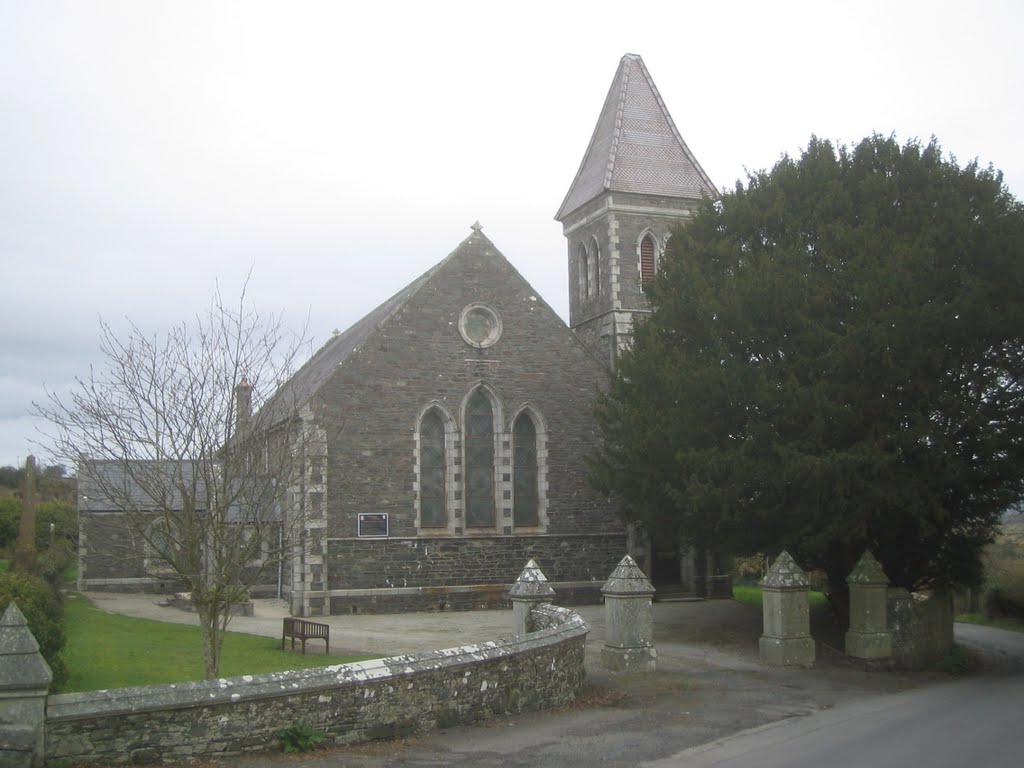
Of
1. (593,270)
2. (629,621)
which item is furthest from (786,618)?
(593,270)

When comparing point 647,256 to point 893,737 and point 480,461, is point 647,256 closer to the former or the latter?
point 480,461

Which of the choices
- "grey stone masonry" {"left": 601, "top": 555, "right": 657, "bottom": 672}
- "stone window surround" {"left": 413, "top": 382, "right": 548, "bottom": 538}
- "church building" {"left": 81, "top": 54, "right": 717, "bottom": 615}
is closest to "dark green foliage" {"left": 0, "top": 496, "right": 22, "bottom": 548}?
"church building" {"left": 81, "top": 54, "right": 717, "bottom": 615}

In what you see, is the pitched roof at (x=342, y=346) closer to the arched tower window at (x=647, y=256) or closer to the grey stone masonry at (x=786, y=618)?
→ the arched tower window at (x=647, y=256)

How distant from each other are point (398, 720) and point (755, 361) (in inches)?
447

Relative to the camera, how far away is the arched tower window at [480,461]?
25.5 metres

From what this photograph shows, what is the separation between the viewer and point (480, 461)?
2572 centimetres

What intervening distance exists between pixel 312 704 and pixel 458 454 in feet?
52.5

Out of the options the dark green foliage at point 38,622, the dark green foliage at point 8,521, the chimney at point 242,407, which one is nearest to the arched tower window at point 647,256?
the chimney at point 242,407

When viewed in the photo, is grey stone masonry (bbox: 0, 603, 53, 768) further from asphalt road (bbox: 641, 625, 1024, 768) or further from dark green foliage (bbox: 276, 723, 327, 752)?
asphalt road (bbox: 641, 625, 1024, 768)

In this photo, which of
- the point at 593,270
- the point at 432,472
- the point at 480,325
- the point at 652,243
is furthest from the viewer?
the point at 593,270

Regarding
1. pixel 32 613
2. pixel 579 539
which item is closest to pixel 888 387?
pixel 579 539

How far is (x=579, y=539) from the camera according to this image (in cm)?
2589

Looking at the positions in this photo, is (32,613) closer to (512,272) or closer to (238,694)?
(238,694)

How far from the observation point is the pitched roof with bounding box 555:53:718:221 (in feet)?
100
